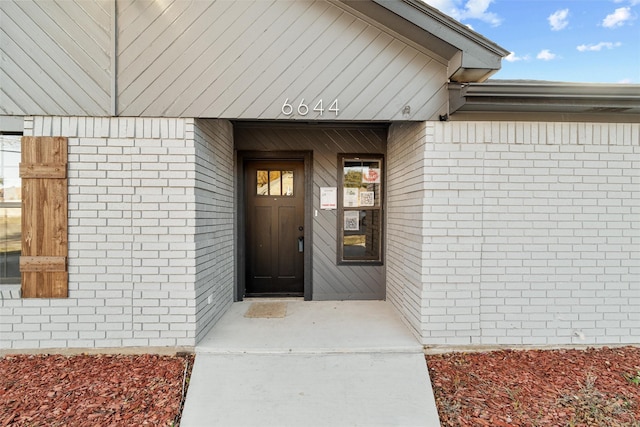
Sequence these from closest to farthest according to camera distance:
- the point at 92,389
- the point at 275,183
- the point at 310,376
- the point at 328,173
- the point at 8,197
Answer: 1. the point at 92,389
2. the point at 310,376
3. the point at 8,197
4. the point at 328,173
5. the point at 275,183

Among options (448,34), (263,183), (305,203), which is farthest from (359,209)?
(448,34)

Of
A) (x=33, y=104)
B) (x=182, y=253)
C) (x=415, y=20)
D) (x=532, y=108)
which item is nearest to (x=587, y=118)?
(x=532, y=108)

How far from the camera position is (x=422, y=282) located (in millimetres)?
3129

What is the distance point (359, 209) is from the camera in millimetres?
4742

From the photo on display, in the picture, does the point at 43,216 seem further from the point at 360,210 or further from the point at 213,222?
the point at 360,210

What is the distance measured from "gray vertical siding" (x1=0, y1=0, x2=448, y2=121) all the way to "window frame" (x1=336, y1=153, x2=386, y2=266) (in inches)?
63.3

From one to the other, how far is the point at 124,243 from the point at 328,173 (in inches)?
112

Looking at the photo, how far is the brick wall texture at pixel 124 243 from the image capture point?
2.98 metres

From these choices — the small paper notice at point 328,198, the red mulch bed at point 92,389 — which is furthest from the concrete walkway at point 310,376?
the small paper notice at point 328,198

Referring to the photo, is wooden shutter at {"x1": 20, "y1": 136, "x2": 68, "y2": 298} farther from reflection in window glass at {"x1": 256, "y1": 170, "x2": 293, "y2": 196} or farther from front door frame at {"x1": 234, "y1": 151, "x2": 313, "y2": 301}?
reflection in window glass at {"x1": 256, "y1": 170, "x2": 293, "y2": 196}

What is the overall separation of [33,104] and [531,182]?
5.08 meters

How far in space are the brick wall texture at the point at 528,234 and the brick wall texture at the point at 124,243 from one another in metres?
2.45

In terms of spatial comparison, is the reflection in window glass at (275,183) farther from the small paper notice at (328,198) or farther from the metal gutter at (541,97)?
the metal gutter at (541,97)

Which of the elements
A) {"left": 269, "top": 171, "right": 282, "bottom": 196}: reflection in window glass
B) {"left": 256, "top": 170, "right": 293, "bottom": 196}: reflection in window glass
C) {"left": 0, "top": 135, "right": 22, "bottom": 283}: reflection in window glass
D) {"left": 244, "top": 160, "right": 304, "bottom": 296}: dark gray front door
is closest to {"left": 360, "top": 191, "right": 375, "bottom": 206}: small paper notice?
{"left": 244, "top": 160, "right": 304, "bottom": 296}: dark gray front door
